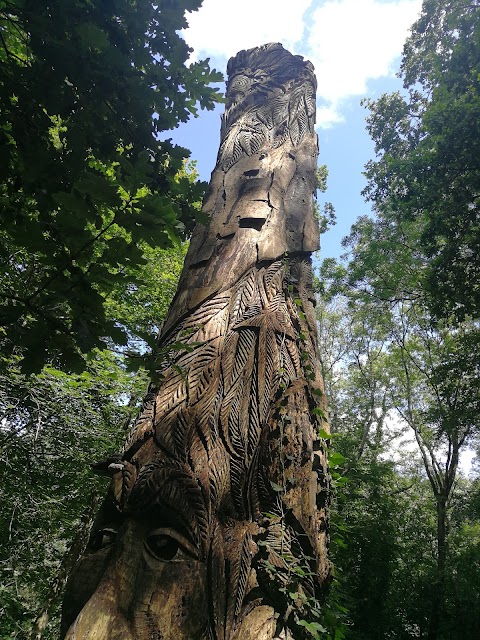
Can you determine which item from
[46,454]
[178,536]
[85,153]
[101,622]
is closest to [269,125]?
[85,153]

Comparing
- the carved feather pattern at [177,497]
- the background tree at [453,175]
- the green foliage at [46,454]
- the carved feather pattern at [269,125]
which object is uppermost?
the background tree at [453,175]

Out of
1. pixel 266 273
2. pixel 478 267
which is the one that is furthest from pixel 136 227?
pixel 478 267

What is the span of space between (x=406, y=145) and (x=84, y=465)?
9666 millimetres

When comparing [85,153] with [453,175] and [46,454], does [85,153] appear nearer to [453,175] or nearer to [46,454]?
[46,454]

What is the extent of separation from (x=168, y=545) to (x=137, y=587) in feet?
0.52

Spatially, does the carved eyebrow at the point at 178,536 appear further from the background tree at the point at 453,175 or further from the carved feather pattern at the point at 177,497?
the background tree at the point at 453,175

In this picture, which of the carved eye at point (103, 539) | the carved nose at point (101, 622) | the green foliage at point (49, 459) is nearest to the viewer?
the carved nose at point (101, 622)

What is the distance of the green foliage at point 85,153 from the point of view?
150 cm

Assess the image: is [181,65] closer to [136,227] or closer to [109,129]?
[109,129]

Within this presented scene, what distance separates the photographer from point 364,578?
10.2 metres

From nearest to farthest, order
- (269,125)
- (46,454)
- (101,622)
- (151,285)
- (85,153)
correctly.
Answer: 1. (101,622)
2. (85,153)
3. (269,125)
4. (151,285)
5. (46,454)

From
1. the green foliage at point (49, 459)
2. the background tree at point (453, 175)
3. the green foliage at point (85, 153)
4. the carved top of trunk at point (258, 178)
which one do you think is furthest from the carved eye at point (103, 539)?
the background tree at point (453, 175)

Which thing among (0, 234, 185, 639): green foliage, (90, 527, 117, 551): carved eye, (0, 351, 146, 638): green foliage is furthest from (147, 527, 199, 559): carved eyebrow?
(0, 351, 146, 638): green foliage

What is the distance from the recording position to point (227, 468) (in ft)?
5.70
